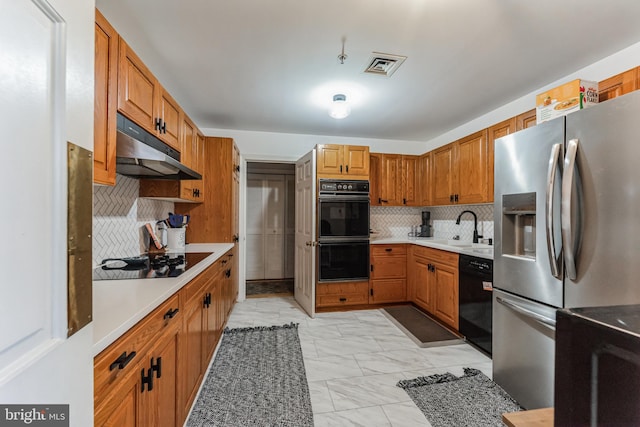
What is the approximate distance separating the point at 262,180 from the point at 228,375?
359 cm

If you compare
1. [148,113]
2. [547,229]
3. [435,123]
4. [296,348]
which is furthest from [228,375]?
[435,123]

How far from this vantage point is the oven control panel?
131 inches

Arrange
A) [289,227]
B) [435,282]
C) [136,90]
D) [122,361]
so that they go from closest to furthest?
1. [122,361]
2. [136,90]
3. [435,282]
4. [289,227]

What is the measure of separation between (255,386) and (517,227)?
2133mm

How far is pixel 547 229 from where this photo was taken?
1.47m

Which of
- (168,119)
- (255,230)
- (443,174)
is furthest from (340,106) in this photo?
(255,230)

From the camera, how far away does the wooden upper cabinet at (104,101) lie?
3.98 ft

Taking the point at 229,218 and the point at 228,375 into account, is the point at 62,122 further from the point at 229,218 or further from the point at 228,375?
the point at 229,218

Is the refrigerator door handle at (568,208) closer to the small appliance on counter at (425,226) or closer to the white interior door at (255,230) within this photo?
the small appliance on counter at (425,226)

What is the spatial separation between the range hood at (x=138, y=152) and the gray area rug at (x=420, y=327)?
2.56 m

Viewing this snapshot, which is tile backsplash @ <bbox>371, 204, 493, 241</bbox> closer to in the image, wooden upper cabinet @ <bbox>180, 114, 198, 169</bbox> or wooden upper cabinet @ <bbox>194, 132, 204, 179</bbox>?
wooden upper cabinet @ <bbox>194, 132, 204, 179</bbox>

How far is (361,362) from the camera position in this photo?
227 centimetres

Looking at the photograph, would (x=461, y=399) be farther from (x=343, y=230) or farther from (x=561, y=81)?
(x=561, y=81)

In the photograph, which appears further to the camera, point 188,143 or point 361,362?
point 188,143
